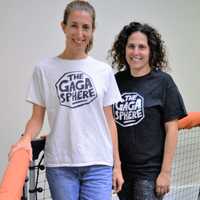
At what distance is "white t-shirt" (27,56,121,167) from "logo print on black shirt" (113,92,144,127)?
22cm

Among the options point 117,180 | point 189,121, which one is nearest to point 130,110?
point 117,180

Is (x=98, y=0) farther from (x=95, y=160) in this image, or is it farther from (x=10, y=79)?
(x=95, y=160)

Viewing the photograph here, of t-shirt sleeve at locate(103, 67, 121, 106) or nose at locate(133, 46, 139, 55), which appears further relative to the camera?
nose at locate(133, 46, 139, 55)

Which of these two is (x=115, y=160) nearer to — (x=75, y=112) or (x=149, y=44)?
(x=75, y=112)

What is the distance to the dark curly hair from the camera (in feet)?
5.42

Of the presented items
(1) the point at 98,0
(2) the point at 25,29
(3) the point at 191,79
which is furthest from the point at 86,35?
(3) the point at 191,79

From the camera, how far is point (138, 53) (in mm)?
1600

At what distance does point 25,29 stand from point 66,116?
1.26 meters

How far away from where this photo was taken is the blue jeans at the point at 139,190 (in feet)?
5.18

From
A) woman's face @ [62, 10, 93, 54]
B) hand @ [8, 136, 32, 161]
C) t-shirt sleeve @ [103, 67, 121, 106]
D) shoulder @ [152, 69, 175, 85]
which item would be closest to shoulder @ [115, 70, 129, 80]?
shoulder @ [152, 69, 175, 85]

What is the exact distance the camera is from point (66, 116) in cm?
132

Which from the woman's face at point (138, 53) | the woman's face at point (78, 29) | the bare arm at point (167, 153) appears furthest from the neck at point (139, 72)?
the woman's face at point (78, 29)

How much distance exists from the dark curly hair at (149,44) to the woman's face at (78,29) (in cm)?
Answer: 36

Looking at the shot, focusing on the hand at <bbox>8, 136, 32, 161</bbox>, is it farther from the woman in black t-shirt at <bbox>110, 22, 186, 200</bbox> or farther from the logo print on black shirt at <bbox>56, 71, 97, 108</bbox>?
the woman in black t-shirt at <bbox>110, 22, 186, 200</bbox>
